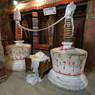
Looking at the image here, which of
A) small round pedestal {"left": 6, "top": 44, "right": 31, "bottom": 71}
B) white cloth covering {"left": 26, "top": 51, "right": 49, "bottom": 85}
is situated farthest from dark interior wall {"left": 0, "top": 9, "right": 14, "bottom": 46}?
white cloth covering {"left": 26, "top": 51, "right": 49, "bottom": 85}

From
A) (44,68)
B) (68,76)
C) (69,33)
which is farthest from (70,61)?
(44,68)

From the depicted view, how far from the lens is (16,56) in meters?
2.09

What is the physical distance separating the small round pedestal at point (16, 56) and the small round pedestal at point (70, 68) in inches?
26.7

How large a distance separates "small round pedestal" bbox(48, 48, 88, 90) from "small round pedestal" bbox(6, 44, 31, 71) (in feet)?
2.23

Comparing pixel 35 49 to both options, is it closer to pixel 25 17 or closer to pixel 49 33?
pixel 49 33

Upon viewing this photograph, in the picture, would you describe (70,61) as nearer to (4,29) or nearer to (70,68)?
(70,68)

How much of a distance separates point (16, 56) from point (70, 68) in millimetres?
969

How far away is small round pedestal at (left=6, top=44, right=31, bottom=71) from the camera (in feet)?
6.80

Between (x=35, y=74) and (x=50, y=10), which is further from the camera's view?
(x=50, y=10)

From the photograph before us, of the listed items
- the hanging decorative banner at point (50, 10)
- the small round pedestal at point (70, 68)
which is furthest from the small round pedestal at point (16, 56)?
the hanging decorative banner at point (50, 10)

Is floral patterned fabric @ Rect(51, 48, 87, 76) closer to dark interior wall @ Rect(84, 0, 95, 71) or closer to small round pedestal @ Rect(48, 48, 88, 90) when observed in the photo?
small round pedestal @ Rect(48, 48, 88, 90)

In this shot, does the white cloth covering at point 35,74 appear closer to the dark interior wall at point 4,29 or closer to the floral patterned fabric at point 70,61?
the floral patterned fabric at point 70,61

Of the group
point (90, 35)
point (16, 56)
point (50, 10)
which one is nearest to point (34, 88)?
point (16, 56)

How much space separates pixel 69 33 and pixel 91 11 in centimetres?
64
